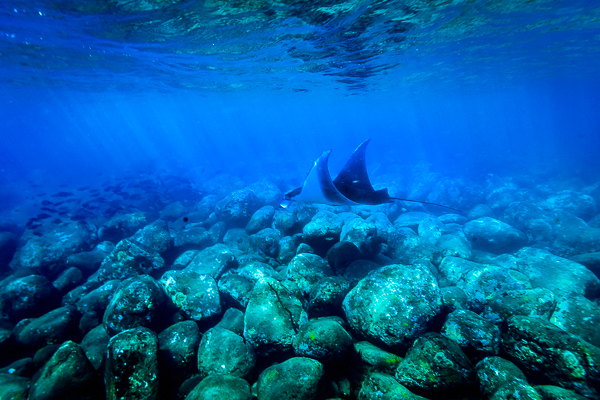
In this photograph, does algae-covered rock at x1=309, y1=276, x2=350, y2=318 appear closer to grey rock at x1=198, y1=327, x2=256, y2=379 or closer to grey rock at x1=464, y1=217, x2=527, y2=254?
grey rock at x1=198, y1=327, x2=256, y2=379

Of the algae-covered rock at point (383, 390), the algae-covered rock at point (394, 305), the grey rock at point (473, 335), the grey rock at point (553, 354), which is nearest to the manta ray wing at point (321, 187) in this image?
the algae-covered rock at point (394, 305)

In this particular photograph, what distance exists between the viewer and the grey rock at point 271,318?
4.14m

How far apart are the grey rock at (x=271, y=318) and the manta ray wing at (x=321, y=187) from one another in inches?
83.7

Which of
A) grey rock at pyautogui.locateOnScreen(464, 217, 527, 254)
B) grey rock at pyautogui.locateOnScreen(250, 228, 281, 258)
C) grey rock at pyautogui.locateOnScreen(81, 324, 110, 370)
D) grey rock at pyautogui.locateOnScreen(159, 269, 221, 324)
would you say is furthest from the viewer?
grey rock at pyautogui.locateOnScreen(464, 217, 527, 254)

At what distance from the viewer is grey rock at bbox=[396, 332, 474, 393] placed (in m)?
3.11

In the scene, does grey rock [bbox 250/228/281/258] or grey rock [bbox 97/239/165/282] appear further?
grey rock [bbox 250/228/281/258]

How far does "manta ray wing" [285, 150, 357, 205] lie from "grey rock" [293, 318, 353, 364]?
195 centimetres

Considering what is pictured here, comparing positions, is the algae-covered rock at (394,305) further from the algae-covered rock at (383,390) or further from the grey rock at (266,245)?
the grey rock at (266,245)

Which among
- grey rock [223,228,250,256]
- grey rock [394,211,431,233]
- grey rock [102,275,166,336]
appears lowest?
grey rock [394,211,431,233]

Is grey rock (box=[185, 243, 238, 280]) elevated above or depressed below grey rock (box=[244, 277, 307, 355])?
below

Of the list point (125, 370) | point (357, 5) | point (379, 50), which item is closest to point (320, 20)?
point (357, 5)

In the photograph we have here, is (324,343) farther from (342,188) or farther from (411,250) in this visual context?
(411,250)

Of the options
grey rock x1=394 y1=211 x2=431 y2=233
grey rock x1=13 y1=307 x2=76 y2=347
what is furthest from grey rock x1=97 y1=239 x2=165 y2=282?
grey rock x1=394 y1=211 x2=431 y2=233

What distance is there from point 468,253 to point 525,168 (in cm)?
2878
